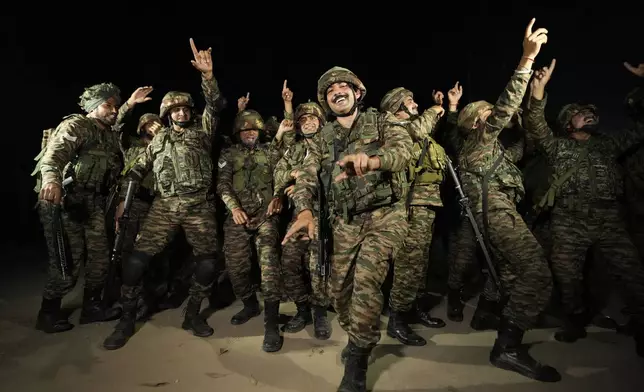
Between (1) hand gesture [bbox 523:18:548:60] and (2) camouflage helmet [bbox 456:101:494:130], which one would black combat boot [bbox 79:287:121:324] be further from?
(1) hand gesture [bbox 523:18:548:60]

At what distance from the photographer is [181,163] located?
4.30 m

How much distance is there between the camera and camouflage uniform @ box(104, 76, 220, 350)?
4.16m

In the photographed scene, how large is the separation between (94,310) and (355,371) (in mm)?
3342

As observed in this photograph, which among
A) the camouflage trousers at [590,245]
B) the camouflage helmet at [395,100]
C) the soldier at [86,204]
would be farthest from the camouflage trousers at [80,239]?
the camouflage trousers at [590,245]

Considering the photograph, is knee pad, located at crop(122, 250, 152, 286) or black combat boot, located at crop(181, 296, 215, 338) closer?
knee pad, located at crop(122, 250, 152, 286)

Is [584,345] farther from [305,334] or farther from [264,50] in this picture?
[264,50]

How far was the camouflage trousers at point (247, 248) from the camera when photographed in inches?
166

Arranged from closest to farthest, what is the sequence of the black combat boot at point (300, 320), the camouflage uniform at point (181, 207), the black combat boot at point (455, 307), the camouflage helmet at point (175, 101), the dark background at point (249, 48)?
1. the camouflage uniform at point (181, 207)
2. the black combat boot at point (300, 320)
3. the camouflage helmet at point (175, 101)
4. the black combat boot at point (455, 307)
5. the dark background at point (249, 48)

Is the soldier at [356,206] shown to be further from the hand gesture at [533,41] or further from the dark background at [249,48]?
the dark background at [249,48]

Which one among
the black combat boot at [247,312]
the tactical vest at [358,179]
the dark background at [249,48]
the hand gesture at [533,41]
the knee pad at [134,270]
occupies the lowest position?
the black combat boot at [247,312]

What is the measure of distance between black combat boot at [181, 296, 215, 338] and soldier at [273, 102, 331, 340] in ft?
2.84

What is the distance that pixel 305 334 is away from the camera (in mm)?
4184

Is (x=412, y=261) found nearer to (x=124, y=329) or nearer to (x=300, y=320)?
(x=300, y=320)

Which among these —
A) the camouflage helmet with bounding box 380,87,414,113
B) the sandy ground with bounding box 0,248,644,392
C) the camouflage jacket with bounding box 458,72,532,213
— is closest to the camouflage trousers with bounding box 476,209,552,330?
the camouflage jacket with bounding box 458,72,532,213
